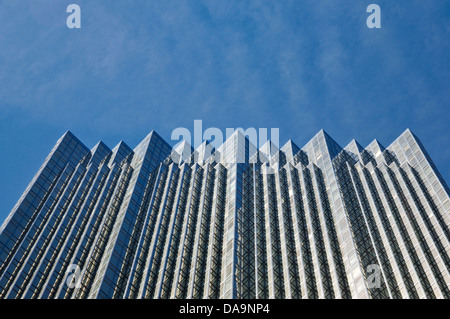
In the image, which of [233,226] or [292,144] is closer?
[233,226]

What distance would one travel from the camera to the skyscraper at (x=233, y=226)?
78.8 metres

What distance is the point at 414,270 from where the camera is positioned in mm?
78562

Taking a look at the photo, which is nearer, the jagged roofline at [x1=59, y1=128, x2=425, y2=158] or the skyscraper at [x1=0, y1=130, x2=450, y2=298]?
the skyscraper at [x1=0, y1=130, x2=450, y2=298]

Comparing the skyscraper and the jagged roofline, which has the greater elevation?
the jagged roofline

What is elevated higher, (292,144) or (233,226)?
(292,144)

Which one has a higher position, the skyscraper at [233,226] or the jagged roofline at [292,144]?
the jagged roofline at [292,144]

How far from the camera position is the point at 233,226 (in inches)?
3602

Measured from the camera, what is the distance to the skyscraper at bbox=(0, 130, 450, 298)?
78.8m

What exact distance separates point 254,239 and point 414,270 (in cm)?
2684

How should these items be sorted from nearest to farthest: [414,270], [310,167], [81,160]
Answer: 1. [414,270]
2. [310,167]
3. [81,160]

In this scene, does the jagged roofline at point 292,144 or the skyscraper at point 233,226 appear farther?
the jagged roofline at point 292,144

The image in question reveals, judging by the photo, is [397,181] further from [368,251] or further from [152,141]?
[152,141]
